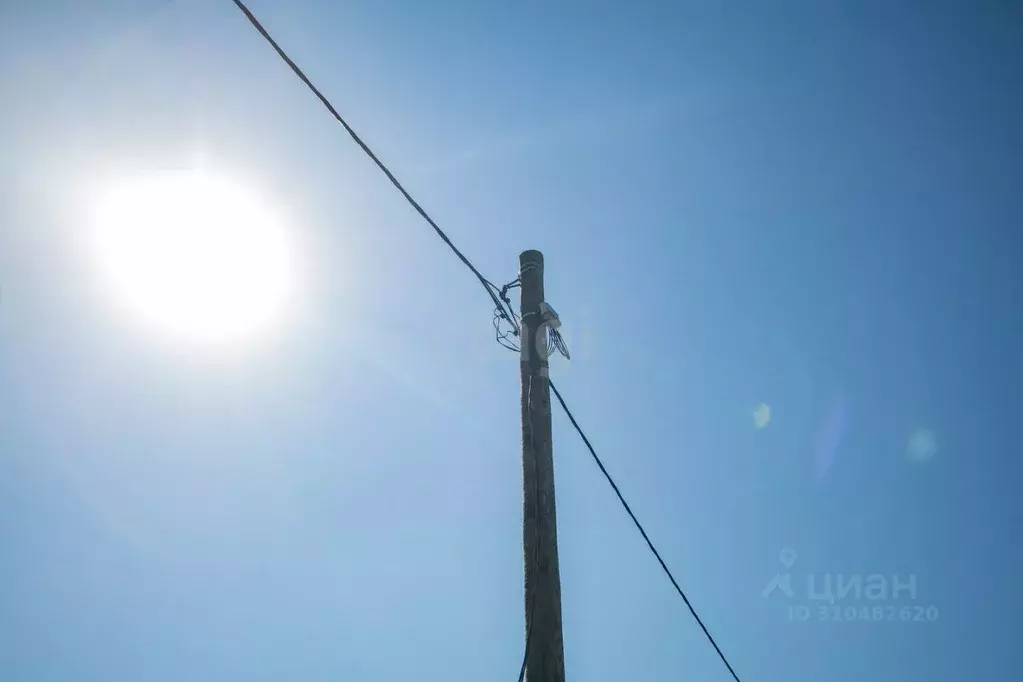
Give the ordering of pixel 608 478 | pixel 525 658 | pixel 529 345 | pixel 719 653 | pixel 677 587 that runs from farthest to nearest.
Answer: pixel 719 653 → pixel 677 587 → pixel 608 478 → pixel 529 345 → pixel 525 658

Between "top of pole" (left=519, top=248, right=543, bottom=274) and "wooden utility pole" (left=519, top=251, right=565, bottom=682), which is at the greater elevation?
"top of pole" (left=519, top=248, right=543, bottom=274)

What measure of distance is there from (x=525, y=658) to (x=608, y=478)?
8.58 feet

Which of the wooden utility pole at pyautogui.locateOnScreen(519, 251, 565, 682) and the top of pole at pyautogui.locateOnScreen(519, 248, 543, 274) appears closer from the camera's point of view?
the wooden utility pole at pyautogui.locateOnScreen(519, 251, 565, 682)

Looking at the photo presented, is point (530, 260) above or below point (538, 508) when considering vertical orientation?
above

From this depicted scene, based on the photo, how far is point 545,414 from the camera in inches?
228

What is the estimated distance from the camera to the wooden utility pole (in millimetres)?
4848

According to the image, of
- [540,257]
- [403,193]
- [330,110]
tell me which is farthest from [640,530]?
[330,110]

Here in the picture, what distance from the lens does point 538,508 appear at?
17.4 feet

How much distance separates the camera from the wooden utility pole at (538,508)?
485cm

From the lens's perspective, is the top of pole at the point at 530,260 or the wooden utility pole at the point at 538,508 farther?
the top of pole at the point at 530,260

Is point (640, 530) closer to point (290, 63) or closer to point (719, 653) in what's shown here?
point (719, 653)

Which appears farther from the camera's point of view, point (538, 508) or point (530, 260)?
point (530, 260)

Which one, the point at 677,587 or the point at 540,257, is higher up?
the point at 540,257

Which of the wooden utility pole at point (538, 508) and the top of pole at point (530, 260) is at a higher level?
the top of pole at point (530, 260)
